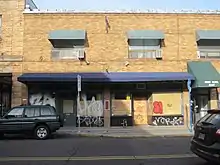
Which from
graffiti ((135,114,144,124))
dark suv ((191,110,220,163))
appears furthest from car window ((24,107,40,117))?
dark suv ((191,110,220,163))

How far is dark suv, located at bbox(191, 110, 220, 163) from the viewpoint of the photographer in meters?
9.32

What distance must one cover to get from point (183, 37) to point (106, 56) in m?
5.37

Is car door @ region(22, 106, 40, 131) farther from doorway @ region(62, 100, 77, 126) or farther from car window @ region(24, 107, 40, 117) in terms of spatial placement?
doorway @ region(62, 100, 77, 126)

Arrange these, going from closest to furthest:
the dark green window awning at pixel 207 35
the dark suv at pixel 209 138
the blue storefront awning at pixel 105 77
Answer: the dark suv at pixel 209 138
the blue storefront awning at pixel 105 77
the dark green window awning at pixel 207 35

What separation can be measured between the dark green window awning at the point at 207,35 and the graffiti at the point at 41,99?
10527 mm

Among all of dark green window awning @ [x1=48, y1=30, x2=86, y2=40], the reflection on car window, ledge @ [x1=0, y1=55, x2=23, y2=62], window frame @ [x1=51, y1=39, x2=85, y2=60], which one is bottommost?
the reflection on car window

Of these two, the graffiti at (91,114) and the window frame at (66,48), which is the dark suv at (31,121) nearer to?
the graffiti at (91,114)

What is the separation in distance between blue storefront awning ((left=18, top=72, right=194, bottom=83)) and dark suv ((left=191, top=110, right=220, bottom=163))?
1428 cm

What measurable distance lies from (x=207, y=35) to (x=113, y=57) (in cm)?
638

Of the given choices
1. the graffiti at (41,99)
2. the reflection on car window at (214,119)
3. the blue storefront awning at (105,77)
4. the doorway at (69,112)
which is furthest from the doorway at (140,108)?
the reflection on car window at (214,119)

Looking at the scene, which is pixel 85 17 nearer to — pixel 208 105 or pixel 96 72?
pixel 96 72

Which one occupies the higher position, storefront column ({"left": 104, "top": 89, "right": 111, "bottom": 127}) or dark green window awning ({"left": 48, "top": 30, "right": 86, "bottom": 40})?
dark green window awning ({"left": 48, "top": 30, "right": 86, "bottom": 40})

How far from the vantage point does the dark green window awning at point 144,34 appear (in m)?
25.8

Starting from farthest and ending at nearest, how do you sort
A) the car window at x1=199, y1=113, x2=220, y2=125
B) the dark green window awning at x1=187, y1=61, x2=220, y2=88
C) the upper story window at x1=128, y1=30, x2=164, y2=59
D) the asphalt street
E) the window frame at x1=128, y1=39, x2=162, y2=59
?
the window frame at x1=128, y1=39, x2=162, y2=59
the upper story window at x1=128, y1=30, x2=164, y2=59
the dark green window awning at x1=187, y1=61, x2=220, y2=88
the asphalt street
the car window at x1=199, y1=113, x2=220, y2=125
